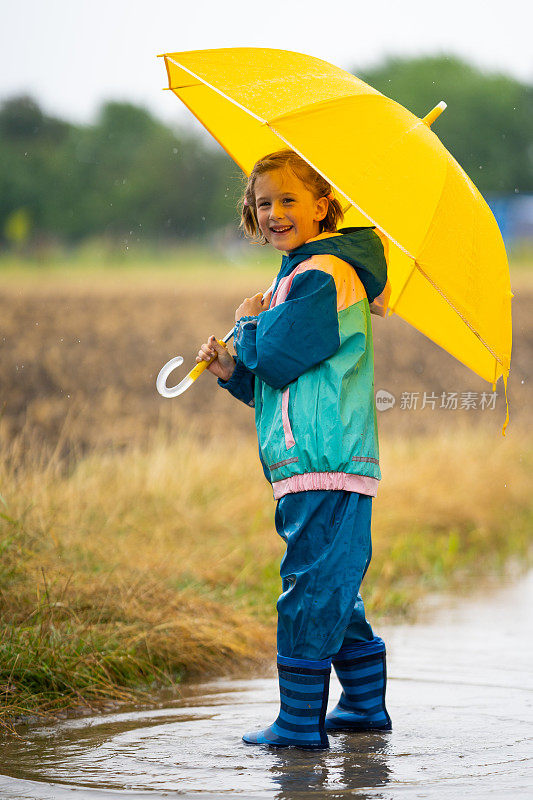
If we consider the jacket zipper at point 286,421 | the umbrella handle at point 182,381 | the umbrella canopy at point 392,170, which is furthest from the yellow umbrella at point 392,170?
the umbrella handle at point 182,381

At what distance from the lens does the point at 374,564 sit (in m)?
6.52

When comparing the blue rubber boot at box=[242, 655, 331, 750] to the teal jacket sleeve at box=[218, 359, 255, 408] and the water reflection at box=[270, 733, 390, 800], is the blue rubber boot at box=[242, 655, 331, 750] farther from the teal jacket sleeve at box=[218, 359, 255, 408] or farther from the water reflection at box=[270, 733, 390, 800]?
the teal jacket sleeve at box=[218, 359, 255, 408]

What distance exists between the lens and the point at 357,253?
349 centimetres

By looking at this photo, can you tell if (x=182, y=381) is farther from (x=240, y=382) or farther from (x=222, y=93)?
(x=222, y=93)

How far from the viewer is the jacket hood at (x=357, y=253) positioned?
11.4ft

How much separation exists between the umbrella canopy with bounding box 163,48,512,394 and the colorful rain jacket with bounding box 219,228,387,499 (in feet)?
0.72

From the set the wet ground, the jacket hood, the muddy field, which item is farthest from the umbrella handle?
the muddy field

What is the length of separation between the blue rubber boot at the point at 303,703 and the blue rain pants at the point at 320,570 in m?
0.03

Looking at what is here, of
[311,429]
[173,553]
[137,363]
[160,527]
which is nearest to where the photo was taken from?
[311,429]

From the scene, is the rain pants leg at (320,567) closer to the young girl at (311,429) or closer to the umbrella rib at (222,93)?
the young girl at (311,429)

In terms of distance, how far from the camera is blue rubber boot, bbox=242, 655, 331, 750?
3.35m

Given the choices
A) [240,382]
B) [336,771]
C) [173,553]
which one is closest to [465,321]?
[240,382]

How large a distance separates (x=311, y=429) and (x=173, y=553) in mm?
2344

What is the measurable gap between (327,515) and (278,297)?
0.64 metres
